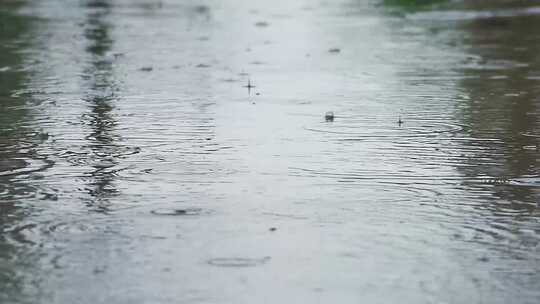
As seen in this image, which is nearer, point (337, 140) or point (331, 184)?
point (331, 184)

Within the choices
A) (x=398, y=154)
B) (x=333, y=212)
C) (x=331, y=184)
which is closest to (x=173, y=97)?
(x=398, y=154)

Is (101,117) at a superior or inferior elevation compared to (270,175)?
superior

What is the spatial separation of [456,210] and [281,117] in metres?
4.62

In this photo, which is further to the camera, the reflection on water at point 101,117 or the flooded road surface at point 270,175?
the reflection on water at point 101,117

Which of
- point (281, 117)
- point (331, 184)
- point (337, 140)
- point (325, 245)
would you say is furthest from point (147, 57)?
point (325, 245)

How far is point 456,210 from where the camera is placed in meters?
8.03

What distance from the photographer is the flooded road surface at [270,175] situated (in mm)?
6469

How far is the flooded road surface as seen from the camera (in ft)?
21.2

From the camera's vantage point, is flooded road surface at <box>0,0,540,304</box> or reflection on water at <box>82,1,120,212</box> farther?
reflection on water at <box>82,1,120,212</box>

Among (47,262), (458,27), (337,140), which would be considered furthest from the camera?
(458,27)

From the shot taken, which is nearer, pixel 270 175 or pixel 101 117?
pixel 270 175

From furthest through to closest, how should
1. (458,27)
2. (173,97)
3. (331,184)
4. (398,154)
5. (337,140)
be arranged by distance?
(458,27), (173,97), (337,140), (398,154), (331,184)

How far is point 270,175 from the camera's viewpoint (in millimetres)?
9281

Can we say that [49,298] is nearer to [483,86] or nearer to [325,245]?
[325,245]
